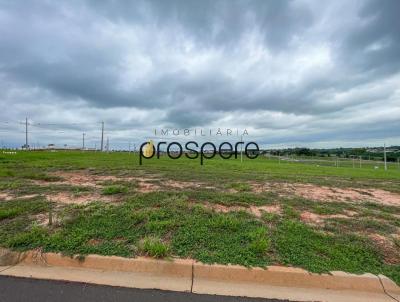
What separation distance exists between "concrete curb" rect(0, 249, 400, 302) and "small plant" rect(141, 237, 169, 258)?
4.4 inches

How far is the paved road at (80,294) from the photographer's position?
2.40m

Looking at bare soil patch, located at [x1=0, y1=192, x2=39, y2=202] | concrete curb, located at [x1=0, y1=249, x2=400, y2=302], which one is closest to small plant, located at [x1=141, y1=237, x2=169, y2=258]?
concrete curb, located at [x1=0, y1=249, x2=400, y2=302]

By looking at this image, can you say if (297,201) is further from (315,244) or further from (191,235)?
(191,235)

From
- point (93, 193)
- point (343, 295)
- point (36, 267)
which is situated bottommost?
point (343, 295)

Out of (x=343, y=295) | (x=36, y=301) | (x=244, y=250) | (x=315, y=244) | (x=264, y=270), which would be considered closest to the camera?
(x=36, y=301)

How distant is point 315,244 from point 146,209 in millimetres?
2812

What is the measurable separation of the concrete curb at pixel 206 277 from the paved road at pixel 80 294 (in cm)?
9

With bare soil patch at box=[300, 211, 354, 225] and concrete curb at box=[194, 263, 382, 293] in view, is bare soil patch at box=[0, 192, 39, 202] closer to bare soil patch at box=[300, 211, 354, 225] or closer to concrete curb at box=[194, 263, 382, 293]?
concrete curb at box=[194, 263, 382, 293]

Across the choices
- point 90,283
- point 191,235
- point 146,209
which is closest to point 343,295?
point 191,235

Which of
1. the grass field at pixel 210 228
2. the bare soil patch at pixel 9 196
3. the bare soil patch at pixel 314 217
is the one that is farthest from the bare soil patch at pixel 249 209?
the bare soil patch at pixel 9 196

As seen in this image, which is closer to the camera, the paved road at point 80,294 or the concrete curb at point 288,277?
the paved road at point 80,294

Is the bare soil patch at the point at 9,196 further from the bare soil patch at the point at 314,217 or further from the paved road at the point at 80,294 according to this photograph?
the bare soil patch at the point at 314,217

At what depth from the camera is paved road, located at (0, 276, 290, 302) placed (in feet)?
7.87

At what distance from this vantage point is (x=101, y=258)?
3002 mm
